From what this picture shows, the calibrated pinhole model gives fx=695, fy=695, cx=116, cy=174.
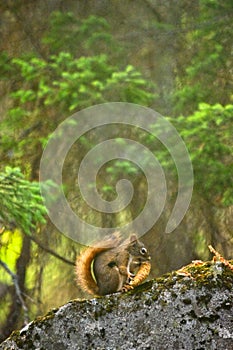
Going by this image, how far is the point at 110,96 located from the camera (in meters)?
7.79

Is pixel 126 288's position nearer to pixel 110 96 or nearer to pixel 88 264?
Answer: pixel 88 264

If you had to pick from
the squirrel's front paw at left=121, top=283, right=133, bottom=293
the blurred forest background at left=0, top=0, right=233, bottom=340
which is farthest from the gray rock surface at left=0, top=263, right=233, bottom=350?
the blurred forest background at left=0, top=0, right=233, bottom=340

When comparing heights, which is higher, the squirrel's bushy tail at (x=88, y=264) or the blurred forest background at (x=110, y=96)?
the blurred forest background at (x=110, y=96)

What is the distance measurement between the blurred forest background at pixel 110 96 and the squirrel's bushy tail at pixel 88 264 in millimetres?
4176

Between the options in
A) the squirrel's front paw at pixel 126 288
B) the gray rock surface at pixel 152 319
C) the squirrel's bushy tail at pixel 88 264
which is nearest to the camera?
the gray rock surface at pixel 152 319

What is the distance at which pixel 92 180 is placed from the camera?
827 cm

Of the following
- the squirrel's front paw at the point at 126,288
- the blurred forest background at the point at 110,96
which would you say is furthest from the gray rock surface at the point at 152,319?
the blurred forest background at the point at 110,96

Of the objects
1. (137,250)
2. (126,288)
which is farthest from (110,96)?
(126,288)

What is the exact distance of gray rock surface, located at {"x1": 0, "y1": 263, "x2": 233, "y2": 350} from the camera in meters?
2.55

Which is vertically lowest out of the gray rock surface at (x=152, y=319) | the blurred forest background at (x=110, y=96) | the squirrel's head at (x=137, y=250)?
the gray rock surface at (x=152, y=319)

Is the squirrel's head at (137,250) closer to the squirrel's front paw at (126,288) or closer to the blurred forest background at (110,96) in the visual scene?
the squirrel's front paw at (126,288)

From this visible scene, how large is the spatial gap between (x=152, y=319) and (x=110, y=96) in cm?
539

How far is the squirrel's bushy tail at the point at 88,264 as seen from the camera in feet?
9.56

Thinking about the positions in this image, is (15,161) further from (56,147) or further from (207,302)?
(207,302)
